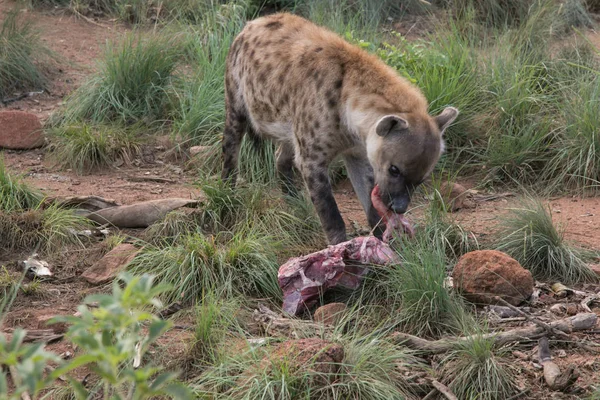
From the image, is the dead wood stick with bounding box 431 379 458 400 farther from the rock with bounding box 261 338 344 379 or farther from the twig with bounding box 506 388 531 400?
the rock with bounding box 261 338 344 379

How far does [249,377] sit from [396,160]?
141cm

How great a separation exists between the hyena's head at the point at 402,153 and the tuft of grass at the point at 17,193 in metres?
Result: 1.91

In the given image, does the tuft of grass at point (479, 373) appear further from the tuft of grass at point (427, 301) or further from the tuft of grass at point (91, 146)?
the tuft of grass at point (91, 146)

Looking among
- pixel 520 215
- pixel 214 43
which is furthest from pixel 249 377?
pixel 214 43

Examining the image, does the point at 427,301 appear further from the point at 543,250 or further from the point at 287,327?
the point at 543,250

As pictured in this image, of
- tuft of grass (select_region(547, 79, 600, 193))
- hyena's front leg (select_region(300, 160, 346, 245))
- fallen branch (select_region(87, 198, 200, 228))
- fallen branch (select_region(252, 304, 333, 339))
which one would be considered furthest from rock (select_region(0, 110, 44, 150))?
tuft of grass (select_region(547, 79, 600, 193))

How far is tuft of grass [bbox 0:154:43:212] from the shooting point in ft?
16.4

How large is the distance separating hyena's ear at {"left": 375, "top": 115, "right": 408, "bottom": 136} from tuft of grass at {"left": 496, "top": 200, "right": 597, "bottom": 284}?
82 centimetres

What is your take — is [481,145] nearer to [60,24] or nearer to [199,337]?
[199,337]

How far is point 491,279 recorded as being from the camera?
4.06 metres

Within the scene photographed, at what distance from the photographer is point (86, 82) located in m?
6.67

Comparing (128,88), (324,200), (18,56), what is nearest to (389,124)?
(324,200)

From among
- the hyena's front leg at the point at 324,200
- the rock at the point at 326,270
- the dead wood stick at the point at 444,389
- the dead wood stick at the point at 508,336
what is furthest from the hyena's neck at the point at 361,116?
the dead wood stick at the point at 444,389

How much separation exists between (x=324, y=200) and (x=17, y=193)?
1694mm
